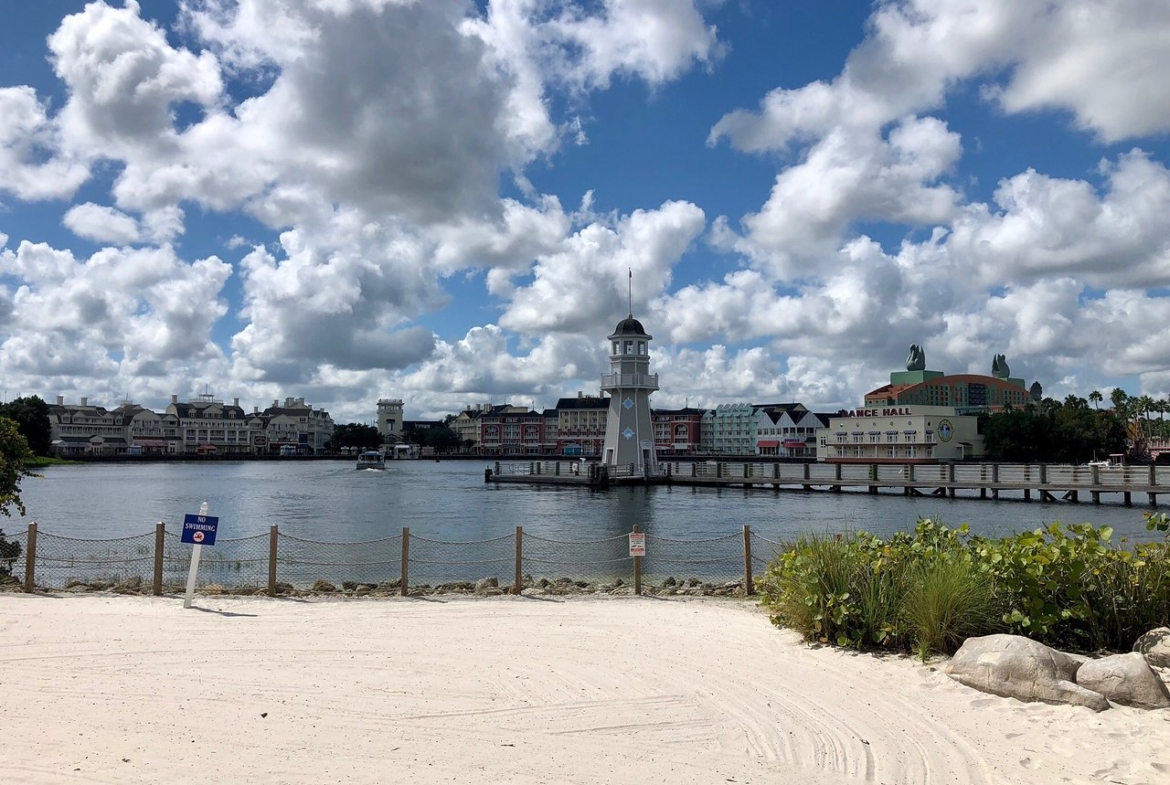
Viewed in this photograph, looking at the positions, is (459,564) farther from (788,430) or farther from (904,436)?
(788,430)

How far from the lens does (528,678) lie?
8.45 m

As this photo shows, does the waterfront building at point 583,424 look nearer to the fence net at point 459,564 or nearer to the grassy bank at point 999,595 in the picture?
the fence net at point 459,564

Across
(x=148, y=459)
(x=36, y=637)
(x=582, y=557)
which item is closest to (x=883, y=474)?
(x=582, y=557)

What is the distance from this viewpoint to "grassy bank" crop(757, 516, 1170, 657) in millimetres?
9234

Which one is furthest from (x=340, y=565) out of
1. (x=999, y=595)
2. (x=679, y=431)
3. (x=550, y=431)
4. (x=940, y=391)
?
(x=550, y=431)

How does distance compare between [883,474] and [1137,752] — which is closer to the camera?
[1137,752]

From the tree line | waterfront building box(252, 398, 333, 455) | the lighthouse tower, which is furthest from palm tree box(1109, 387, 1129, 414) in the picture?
waterfront building box(252, 398, 333, 455)

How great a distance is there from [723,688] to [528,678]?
1.95 m

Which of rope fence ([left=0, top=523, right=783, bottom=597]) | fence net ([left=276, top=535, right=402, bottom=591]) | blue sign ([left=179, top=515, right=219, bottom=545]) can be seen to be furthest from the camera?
fence net ([left=276, top=535, right=402, bottom=591])

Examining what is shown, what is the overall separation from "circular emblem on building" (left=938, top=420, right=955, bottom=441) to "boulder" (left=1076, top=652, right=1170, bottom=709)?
8870 centimetres

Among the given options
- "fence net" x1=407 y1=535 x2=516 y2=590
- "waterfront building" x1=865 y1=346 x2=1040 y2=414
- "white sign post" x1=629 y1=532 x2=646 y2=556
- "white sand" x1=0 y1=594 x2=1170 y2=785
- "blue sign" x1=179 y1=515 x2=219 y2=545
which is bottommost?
"fence net" x1=407 y1=535 x2=516 y2=590

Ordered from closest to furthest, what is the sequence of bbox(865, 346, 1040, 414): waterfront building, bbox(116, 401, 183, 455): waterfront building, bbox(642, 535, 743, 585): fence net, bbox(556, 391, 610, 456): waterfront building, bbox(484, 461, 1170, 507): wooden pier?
bbox(642, 535, 743, 585): fence net, bbox(484, 461, 1170, 507): wooden pier, bbox(865, 346, 1040, 414): waterfront building, bbox(116, 401, 183, 455): waterfront building, bbox(556, 391, 610, 456): waterfront building

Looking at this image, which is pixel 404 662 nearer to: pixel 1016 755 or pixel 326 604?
pixel 326 604

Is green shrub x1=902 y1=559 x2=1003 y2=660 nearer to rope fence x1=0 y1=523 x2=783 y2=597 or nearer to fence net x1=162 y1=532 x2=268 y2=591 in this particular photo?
rope fence x1=0 y1=523 x2=783 y2=597
